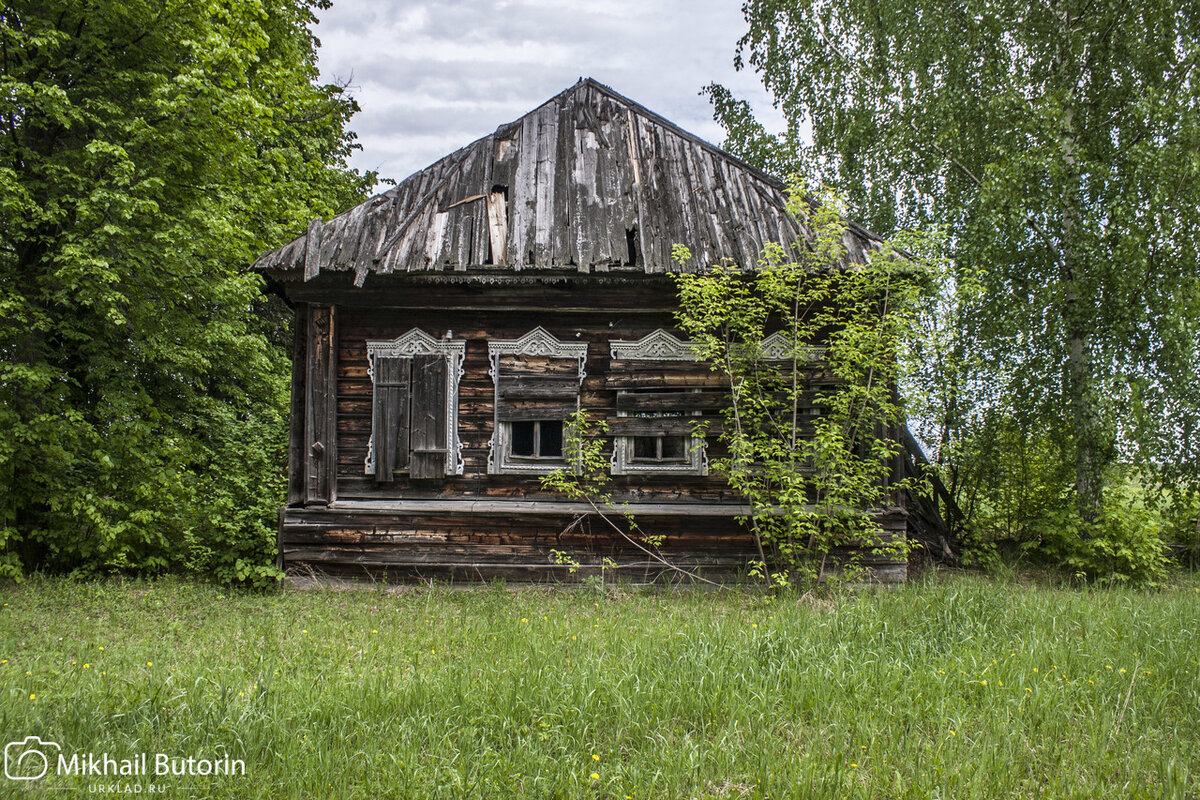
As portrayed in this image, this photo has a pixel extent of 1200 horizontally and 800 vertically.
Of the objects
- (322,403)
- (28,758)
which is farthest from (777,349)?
(28,758)

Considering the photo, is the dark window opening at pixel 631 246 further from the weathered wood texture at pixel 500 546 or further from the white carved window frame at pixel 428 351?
the weathered wood texture at pixel 500 546

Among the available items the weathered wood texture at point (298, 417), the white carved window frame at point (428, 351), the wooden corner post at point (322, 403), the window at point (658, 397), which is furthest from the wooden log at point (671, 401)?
the weathered wood texture at point (298, 417)

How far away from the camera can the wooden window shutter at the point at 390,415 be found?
21.0 ft

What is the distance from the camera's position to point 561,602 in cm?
567

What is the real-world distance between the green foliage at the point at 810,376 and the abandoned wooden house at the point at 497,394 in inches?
18.9

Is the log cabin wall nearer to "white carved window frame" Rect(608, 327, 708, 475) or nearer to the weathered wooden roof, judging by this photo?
"white carved window frame" Rect(608, 327, 708, 475)

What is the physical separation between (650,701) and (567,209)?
4.86 meters

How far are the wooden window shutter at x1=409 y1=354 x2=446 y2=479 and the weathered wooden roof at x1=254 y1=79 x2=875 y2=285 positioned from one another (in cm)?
99

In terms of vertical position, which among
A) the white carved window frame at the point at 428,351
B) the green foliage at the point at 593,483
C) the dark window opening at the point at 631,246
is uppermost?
the dark window opening at the point at 631,246

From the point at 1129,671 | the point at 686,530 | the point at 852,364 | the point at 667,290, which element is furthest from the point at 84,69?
the point at 1129,671

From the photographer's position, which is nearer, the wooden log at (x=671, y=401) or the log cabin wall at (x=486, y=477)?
the log cabin wall at (x=486, y=477)

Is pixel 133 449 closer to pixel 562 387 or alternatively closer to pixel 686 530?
pixel 562 387

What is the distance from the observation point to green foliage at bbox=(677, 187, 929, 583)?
18.0 feet

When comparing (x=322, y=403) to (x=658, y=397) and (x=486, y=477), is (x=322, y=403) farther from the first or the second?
(x=658, y=397)
